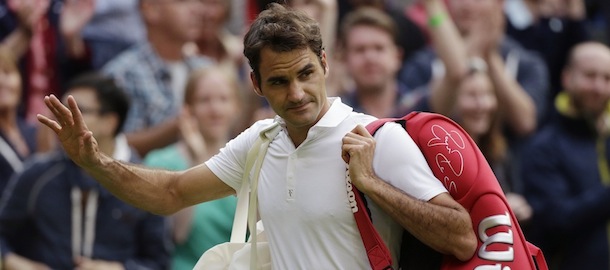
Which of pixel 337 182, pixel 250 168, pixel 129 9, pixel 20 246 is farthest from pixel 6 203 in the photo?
pixel 337 182

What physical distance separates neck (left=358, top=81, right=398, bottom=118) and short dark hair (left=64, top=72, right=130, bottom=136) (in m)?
1.73

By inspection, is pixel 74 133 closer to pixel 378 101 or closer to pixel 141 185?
pixel 141 185

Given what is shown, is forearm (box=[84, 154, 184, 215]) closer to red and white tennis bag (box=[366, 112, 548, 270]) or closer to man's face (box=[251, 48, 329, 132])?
man's face (box=[251, 48, 329, 132])

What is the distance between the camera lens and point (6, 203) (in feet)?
28.0

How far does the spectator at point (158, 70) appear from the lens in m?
9.57

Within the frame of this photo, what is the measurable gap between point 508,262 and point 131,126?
5099 millimetres

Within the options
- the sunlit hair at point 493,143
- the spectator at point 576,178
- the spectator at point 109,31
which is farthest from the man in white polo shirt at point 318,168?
the spectator at point 109,31

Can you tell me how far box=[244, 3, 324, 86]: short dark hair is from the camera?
205 inches

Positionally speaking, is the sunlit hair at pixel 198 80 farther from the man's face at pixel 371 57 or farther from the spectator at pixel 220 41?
the man's face at pixel 371 57

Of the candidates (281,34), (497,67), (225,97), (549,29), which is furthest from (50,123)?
(549,29)

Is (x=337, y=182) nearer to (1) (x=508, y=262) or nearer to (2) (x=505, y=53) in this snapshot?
(1) (x=508, y=262)

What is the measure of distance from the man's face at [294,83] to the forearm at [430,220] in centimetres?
43

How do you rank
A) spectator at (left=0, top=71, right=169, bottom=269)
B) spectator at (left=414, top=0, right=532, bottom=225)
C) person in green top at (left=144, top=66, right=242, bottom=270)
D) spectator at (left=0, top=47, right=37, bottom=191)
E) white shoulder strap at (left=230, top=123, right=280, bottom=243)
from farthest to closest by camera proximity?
spectator at (left=0, top=47, right=37, bottom=191) < spectator at (left=414, top=0, right=532, bottom=225) < person in green top at (left=144, top=66, right=242, bottom=270) < spectator at (left=0, top=71, right=169, bottom=269) < white shoulder strap at (left=230, top=123, right=280, bottom=243)

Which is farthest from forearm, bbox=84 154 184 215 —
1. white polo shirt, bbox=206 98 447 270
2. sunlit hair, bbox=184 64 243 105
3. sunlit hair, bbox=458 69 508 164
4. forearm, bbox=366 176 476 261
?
sunlit hair, bbox=458 69 508 164
